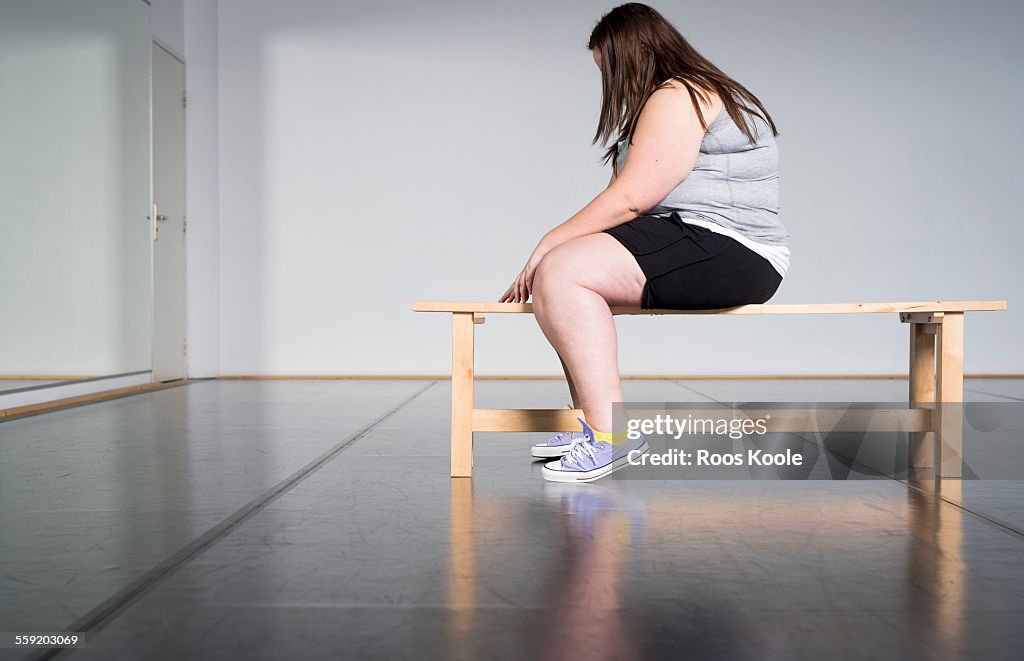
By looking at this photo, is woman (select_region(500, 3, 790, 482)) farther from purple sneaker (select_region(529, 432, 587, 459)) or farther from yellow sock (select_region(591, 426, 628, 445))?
purple sneaker (select_region(529, 432, 587, 459))

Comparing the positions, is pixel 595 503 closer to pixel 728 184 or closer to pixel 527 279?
pixel 527 279

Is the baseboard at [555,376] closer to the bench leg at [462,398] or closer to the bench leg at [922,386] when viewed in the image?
the bench leg at [922,386]

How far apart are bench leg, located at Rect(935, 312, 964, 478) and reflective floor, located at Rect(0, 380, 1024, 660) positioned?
6 cm

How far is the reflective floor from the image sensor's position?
0.91m

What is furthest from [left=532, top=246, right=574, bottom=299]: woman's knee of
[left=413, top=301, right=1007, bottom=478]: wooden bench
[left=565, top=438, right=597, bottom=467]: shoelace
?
[left=565, top=438, right=597, bottom=467]: shoelace

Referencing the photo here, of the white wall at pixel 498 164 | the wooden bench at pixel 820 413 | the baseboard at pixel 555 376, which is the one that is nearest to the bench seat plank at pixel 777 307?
the wooden bench at pixel 820 413

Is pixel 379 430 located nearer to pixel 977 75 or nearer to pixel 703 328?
pixel 703 328

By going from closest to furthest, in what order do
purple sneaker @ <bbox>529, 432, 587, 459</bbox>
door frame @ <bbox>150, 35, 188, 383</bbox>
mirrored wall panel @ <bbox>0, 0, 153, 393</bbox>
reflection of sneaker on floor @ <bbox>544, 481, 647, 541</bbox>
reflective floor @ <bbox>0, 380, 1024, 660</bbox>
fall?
reflective floor @ <bbox>0, 380, 1024, 660</bbox>
reflection of sneaker on floor @ <bbox>544, 481, 647, 541</bbox>
purple sneaker @ <bbox>529, 432, 587, 459</bbox>
mirrored wall panel @ <bbox>0, 0, 153, 393</bbox>
door frame @ <bbox>150, 35, 188, 383</bbox>

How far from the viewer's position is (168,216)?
500 centimetres

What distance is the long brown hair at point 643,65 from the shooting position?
1.80 metres

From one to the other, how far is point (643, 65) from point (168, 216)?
12.8 feet

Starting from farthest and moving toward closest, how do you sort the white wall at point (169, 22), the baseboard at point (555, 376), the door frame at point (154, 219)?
the baseboard at point (555, 376) < the white wall at point (169, 22) < the door frame at point (154, 219)

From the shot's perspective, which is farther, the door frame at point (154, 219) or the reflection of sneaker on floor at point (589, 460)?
the door frame at point (154, 219)

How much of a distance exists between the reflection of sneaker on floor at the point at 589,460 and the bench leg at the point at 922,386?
Answer: 70 centimetres
